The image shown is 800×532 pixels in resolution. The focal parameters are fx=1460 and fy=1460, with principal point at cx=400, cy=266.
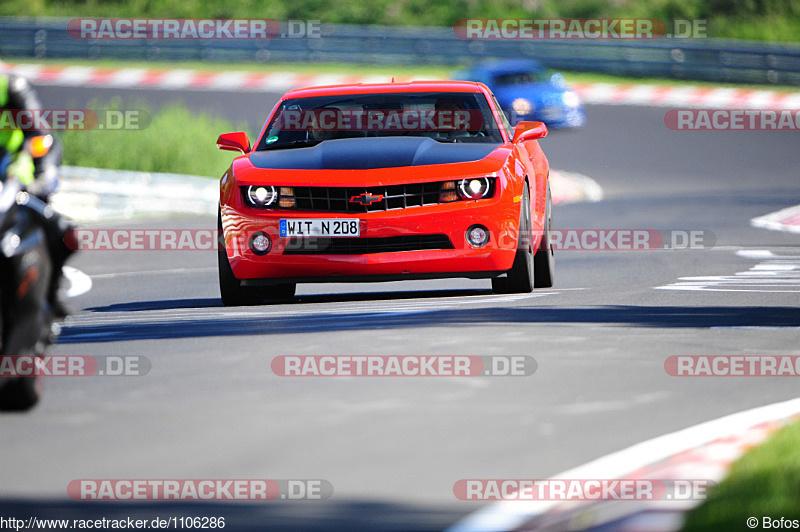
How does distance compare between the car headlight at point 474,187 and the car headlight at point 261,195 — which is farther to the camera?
the car headlight at point 261,195

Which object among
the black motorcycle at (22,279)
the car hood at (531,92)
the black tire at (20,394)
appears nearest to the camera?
the black motorcycle at (22,279)

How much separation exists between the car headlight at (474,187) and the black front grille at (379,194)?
15cm

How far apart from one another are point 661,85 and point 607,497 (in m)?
31.4

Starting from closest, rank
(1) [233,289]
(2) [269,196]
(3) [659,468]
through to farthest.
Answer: (3) [659,468], (2) [269,196], (1) [233,289]

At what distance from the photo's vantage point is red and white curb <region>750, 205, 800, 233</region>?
56.3ft

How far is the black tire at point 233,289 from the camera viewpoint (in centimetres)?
1001

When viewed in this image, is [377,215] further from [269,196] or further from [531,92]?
[531,92]

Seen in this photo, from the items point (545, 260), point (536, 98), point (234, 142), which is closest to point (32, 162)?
point (234, 142)

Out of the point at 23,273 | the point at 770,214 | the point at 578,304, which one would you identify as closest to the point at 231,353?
the point at 23,273

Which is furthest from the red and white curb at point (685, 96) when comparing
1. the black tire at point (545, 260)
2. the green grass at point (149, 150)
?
the black tire at point (545, 260)

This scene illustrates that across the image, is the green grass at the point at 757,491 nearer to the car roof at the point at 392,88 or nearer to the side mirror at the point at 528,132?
the side mirror at the point at 528,132

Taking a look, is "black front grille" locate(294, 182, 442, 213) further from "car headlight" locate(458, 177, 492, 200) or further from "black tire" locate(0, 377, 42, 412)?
"black tire" locate(0, 377, 42, 412)

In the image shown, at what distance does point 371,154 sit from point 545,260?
5.97 feet

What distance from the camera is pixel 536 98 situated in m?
28.3
